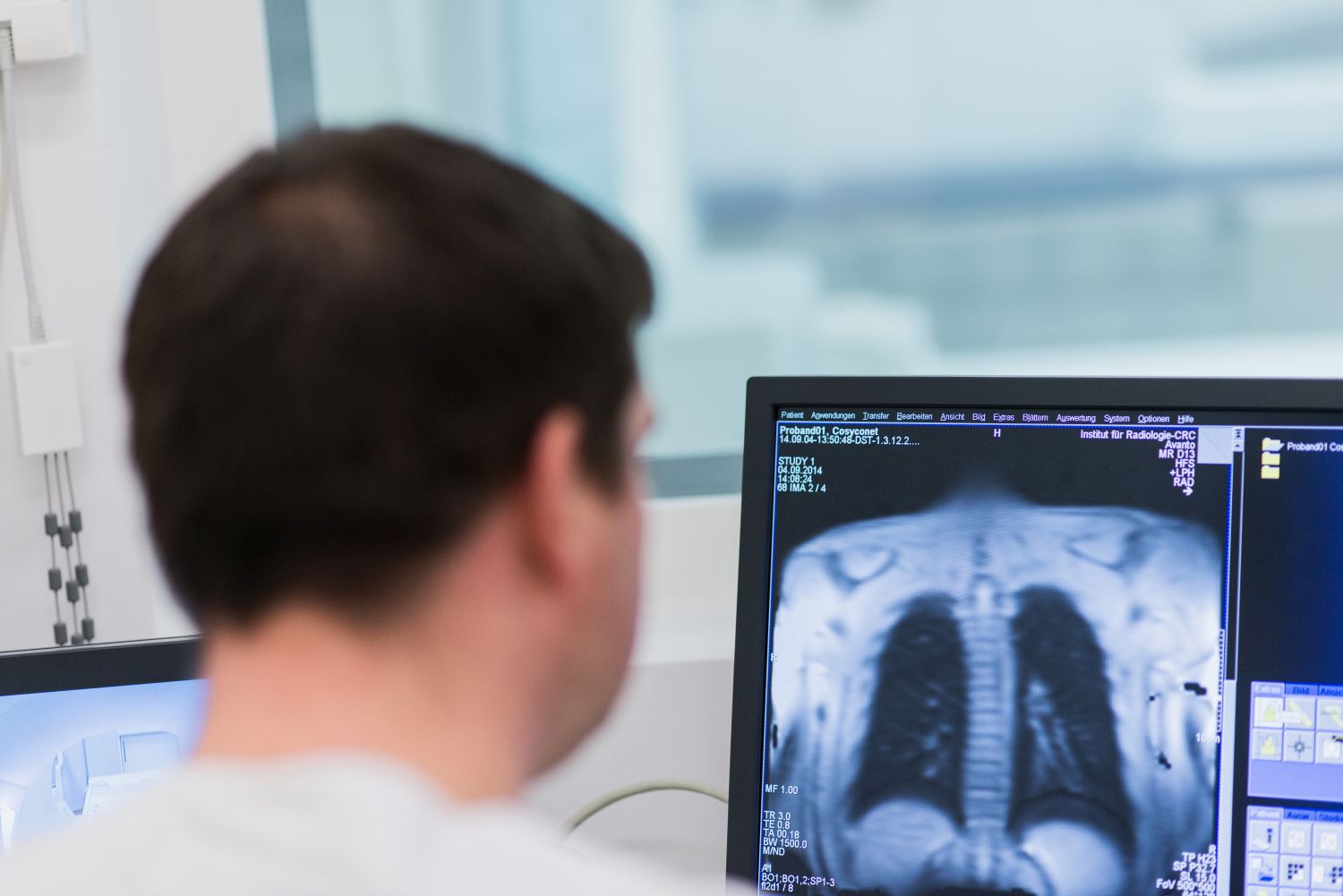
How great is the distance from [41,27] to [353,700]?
38.0 inches

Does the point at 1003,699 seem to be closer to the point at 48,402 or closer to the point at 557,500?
the point at 557,500

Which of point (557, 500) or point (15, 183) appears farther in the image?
point (15, 183)

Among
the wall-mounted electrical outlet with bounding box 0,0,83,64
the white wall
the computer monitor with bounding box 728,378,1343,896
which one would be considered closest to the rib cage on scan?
the computer monitor with bounding box 728,378,1343,896

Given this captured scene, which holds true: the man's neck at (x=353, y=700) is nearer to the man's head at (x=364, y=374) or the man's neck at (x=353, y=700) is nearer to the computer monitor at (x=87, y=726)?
the man's head at (x=364, y=374)

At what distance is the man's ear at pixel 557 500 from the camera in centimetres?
50

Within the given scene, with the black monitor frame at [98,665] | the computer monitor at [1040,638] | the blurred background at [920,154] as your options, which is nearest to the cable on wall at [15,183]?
the blurred background at [920,154]

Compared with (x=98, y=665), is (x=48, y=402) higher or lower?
higher

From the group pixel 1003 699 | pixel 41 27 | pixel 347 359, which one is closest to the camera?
pixel 347 359

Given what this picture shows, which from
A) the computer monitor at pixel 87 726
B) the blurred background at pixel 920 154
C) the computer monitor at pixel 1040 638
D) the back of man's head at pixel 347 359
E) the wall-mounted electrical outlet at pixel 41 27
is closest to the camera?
the back of man's head at pixel 347 359

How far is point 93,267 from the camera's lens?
125 centimetres

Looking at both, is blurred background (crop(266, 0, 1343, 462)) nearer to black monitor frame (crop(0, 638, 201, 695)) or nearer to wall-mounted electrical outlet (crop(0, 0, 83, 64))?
wall-mounted electrical outlet (crop(0, 0, 83, 64))

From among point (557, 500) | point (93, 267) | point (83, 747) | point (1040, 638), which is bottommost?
point (83, 747)

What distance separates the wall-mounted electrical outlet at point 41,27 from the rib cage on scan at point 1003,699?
0.83 metres

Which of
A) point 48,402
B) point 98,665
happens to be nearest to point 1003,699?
point 98,665
